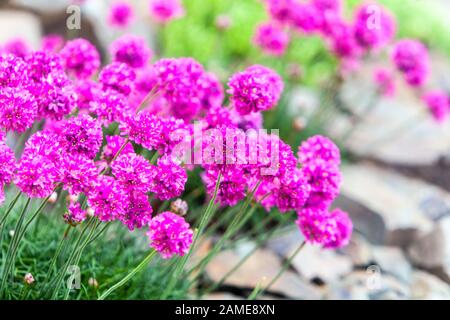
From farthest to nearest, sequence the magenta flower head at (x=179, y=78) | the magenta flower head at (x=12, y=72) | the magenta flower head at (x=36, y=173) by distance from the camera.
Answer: the magenta flower head at (x=179, y=78) → the magenta flower head at (x=12, y=72) → the magenta flower head at (x=36, y=173)

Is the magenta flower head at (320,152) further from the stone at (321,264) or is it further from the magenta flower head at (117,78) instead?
the stone at (321,264)

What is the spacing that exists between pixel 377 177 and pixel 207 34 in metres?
2.19

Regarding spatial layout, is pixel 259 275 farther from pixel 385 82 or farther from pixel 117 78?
pixel 385 82

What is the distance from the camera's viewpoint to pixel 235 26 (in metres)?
5.55

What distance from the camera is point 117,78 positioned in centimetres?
209

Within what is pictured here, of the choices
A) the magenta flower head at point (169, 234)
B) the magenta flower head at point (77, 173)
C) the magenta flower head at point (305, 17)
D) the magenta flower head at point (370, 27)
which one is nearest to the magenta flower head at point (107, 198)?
the magenta flower head at point (77, 173)

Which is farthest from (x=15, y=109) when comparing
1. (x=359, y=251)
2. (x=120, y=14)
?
(x=359, y=251)

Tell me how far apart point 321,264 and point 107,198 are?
1991mm

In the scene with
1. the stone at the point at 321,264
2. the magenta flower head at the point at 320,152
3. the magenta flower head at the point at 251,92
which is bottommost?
the stone at the point at 321,264

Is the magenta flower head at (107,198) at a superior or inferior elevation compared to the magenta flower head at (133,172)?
inferior

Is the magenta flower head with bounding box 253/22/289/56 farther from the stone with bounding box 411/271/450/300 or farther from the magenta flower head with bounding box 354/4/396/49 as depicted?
the stone with bounding box 411/271/450/300

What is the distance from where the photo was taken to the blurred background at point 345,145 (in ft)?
10.7

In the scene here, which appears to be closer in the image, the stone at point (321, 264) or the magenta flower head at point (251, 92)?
the magenta flower head at point (251, 92)
